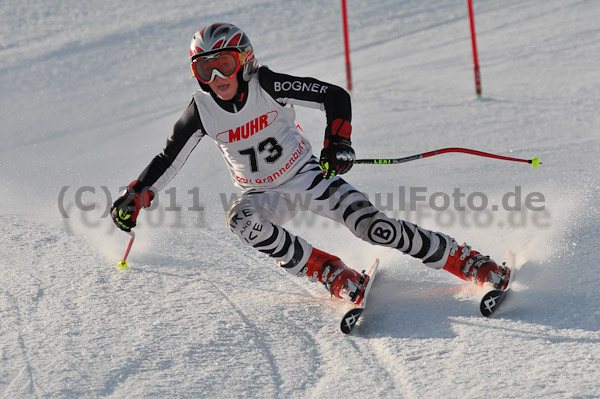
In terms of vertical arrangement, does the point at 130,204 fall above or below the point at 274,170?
below

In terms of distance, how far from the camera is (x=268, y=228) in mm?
3723

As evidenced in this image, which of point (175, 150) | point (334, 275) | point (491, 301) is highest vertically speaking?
point (175, 150)

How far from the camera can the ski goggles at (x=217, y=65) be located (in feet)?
12.2

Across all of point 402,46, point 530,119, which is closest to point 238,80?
point 530,119

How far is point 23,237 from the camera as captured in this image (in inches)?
194

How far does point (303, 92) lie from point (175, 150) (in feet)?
2.49

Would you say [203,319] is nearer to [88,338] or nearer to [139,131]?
[88,338]

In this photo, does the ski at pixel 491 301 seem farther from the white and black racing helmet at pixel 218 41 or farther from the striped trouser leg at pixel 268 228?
the white and black racing helmet at pixel 218 41

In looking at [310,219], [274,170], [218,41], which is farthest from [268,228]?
[310,219]

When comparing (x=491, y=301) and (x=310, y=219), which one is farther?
(x=310, y=219)

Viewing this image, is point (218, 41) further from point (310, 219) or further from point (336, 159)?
point (310, 219)

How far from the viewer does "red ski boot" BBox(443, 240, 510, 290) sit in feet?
12.3

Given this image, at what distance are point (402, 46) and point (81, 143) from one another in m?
4.72

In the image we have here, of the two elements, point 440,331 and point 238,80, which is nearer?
point 440,331
